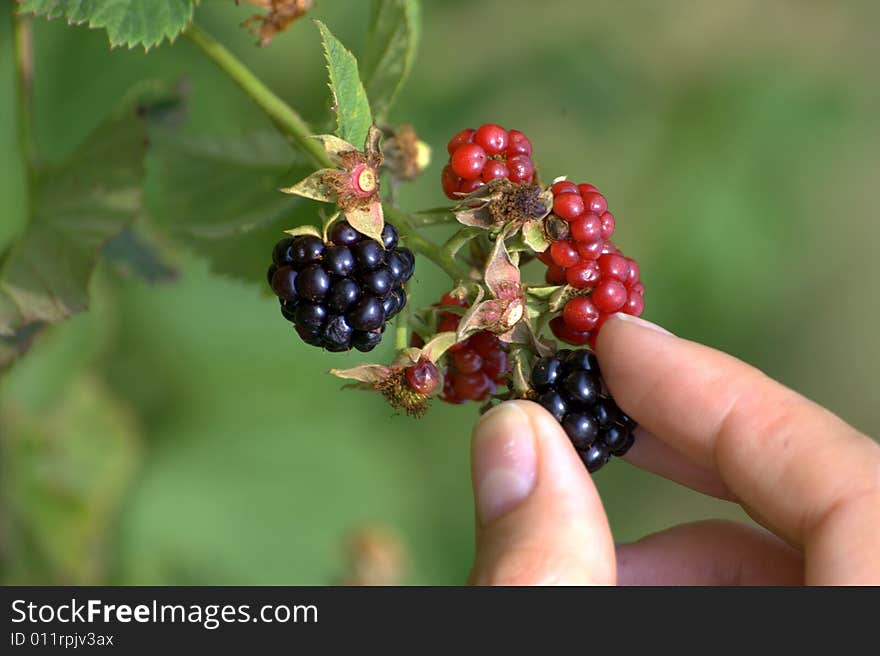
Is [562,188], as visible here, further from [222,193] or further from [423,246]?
[222,193]

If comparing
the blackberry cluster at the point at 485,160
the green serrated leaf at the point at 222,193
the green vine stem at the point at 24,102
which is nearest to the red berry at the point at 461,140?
the blackberry cluster at the point at 485,160

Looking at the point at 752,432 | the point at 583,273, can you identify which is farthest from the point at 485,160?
the point at 752,432

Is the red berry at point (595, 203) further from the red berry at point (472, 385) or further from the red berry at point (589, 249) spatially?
the red berry at point (472, 385)

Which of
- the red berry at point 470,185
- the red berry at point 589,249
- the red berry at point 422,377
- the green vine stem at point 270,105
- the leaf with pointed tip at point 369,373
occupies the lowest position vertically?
the red berry at point 422,377

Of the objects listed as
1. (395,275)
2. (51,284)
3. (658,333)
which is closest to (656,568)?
(658,333)

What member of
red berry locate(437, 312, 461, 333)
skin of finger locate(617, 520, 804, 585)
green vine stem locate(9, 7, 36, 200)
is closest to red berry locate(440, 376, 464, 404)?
red berry locate(437, 312, 461, 333)
